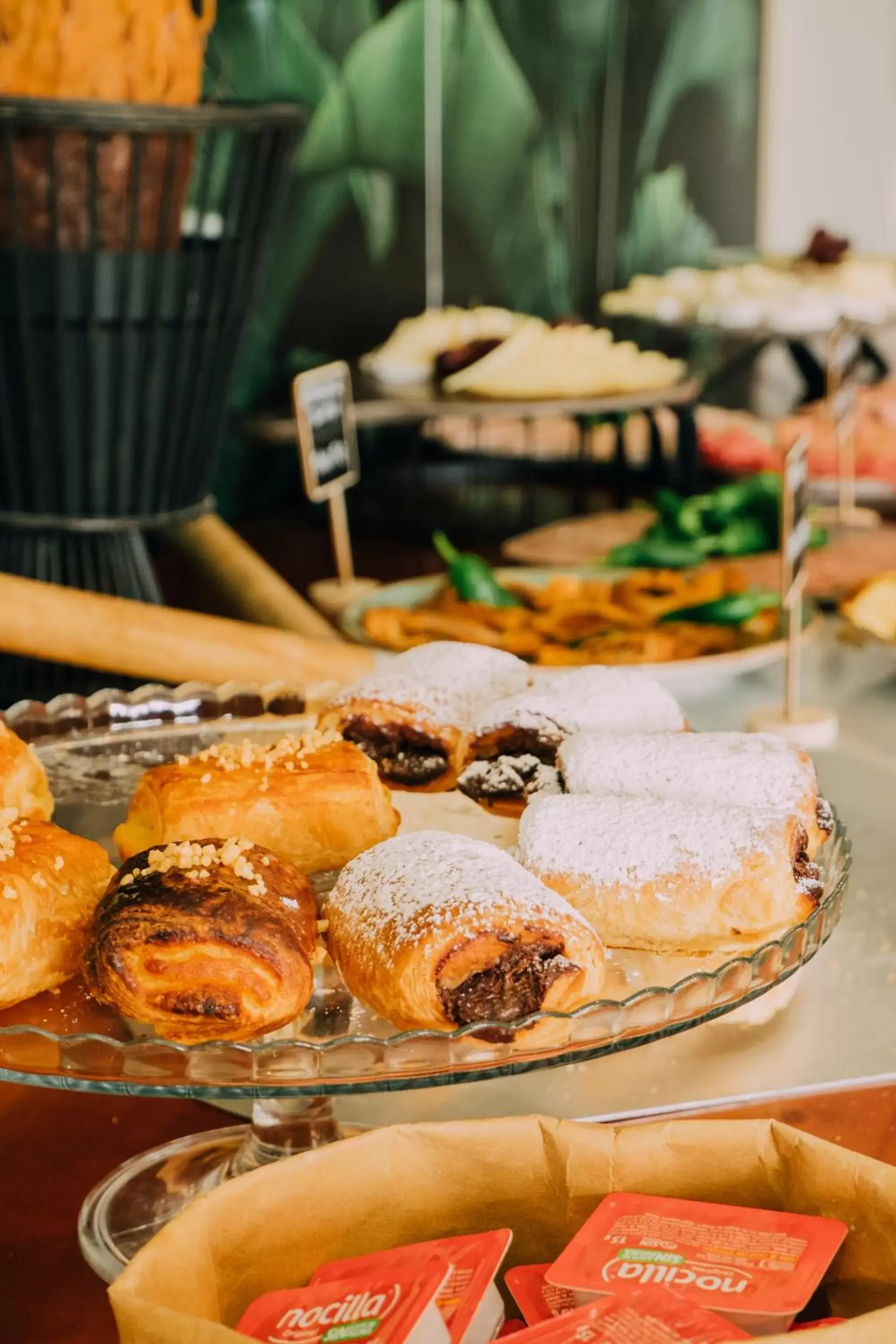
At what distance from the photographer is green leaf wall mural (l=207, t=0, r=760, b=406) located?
130 inches

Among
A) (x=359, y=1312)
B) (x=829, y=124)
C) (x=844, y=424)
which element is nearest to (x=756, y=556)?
(x=844, y=424)

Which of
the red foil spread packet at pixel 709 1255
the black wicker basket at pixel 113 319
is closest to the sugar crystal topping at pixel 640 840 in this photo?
the red foil spread packet at pixel 709 1255

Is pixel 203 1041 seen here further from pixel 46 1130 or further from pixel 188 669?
pixel 188 669

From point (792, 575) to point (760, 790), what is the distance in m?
0.52

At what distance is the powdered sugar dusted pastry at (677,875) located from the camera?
2.84 ft

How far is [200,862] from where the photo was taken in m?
0.81

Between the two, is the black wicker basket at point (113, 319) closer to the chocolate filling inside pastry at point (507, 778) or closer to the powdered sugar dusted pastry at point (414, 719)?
the powdered sugar dusted pastry at point (414, 719)

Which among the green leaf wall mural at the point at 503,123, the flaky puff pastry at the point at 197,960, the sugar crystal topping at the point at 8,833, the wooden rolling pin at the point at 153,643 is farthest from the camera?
the green leaf wall mural at the point at 503,123

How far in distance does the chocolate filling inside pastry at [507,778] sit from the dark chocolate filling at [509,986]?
290 millimetres

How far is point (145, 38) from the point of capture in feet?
4.44

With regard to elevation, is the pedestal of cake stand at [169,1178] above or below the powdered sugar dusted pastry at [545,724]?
below

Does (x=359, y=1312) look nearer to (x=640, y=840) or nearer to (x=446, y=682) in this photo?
(x=640, y=840)

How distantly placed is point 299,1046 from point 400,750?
501 millimetres

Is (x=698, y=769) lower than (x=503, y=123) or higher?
lower
